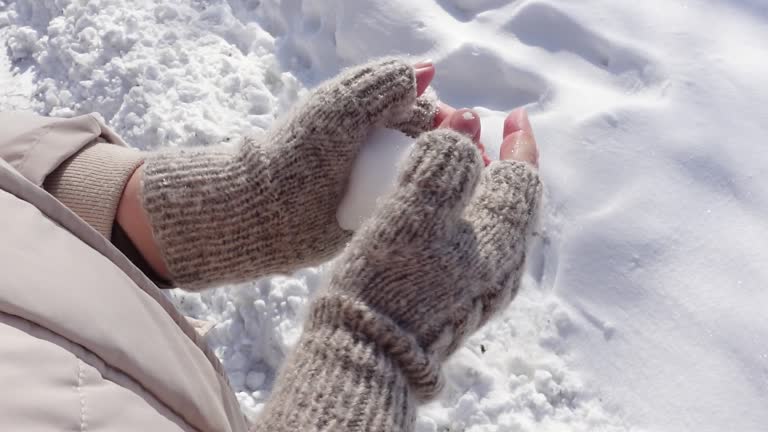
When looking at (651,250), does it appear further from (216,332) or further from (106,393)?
(106,393)

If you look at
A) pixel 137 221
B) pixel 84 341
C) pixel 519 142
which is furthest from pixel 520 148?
pixel 84 341

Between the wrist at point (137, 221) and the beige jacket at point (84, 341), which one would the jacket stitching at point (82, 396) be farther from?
the wrist at point (137, 221)

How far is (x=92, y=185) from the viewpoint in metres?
1.06

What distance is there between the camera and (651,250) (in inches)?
57.0

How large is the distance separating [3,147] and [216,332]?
611 mm

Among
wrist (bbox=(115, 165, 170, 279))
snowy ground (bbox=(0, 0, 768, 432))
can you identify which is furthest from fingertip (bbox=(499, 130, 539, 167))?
wrist (bbox=(115, 165, 170, 279))

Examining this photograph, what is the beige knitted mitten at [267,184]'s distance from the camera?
1.06m

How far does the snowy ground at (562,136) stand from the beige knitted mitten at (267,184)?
1.14 ft

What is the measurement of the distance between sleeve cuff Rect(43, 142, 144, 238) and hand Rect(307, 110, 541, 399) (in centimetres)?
41

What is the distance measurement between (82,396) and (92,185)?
1.69 feet

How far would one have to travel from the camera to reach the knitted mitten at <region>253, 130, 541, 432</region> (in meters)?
0.80

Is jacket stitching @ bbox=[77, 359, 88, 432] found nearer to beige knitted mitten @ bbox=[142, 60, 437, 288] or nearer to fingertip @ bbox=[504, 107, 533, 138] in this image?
beige knitted mitten @ bbox=[142, 60, 437, 288]

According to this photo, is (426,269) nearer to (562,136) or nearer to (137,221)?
(137,221)

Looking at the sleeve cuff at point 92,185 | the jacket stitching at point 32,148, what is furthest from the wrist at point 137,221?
the jacket stitching at point 32,148
